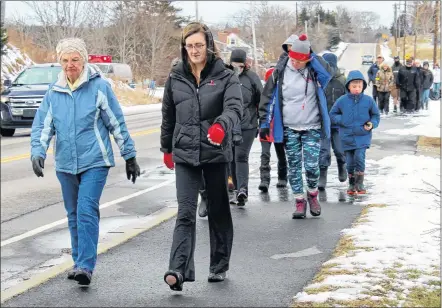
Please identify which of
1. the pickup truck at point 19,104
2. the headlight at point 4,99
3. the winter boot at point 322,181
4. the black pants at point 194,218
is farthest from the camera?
the pickup truck at point 19,104

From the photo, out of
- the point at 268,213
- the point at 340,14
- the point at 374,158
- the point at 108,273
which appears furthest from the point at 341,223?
the point at 340,14

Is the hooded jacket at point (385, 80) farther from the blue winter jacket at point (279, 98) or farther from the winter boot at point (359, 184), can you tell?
the blue winter jacket at point (279, 98)

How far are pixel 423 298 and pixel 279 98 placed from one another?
140 inches

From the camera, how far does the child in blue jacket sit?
9.90m

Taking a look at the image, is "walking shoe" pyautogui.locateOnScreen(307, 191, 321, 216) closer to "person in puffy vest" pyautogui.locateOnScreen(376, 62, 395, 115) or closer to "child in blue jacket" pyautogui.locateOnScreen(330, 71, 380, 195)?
"child in blue jacket" pyautogui.locateOnScreen(330, 71, 380, 195)

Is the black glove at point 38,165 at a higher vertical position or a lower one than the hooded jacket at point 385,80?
higher

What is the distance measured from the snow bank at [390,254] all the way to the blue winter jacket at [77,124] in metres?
1.76

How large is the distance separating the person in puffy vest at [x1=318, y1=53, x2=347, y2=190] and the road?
0.22m

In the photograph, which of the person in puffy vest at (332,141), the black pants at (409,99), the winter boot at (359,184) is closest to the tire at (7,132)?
the person in puffy vest at (332,141)

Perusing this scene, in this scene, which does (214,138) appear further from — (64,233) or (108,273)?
(64,233)

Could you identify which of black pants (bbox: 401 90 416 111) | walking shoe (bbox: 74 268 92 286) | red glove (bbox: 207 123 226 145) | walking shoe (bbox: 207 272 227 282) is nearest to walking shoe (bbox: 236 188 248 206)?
walking shoe (bbox: 207 272 227 282)

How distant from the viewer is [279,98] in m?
8.38

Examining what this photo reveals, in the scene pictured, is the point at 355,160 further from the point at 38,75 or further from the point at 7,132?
the point at 38,75

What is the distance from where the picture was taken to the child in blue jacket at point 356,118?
390 inches
